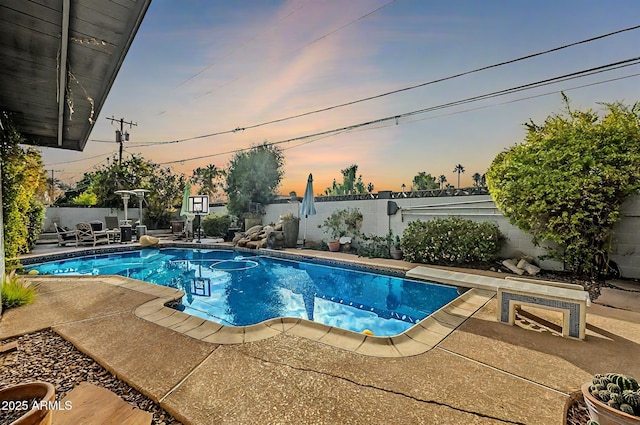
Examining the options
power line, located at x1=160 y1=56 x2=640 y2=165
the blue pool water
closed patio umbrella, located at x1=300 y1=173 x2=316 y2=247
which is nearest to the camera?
the blue pool water

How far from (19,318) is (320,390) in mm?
4063

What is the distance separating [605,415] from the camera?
1589 mm

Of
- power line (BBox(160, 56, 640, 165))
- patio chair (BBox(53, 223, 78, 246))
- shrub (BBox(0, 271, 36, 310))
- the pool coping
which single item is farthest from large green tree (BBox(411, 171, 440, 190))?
shrub (BBox(0, 271, 36, 310))

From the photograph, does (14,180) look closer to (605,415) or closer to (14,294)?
(14,294)

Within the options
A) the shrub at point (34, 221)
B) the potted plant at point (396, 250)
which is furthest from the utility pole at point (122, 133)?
the potted plant at point (396, 250)

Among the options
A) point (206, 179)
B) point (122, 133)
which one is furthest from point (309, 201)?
point (122, 133)

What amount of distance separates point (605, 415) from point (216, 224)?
14723 millimetres

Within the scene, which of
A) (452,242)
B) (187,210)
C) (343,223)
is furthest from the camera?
(187,210)

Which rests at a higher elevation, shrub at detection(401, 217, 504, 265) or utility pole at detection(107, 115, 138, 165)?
utility pole at detection(107, 115, 138, 165)

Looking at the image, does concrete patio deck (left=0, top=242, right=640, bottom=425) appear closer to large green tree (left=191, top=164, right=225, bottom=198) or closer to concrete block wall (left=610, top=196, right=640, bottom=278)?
concrete block wall (left=610, top=196, right=640, bottom=278)

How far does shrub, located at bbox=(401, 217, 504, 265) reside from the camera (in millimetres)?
6867

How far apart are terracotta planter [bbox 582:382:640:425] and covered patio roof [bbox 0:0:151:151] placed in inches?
161

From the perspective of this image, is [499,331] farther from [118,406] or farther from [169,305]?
[169,305]

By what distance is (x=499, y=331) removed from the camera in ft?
10.6
